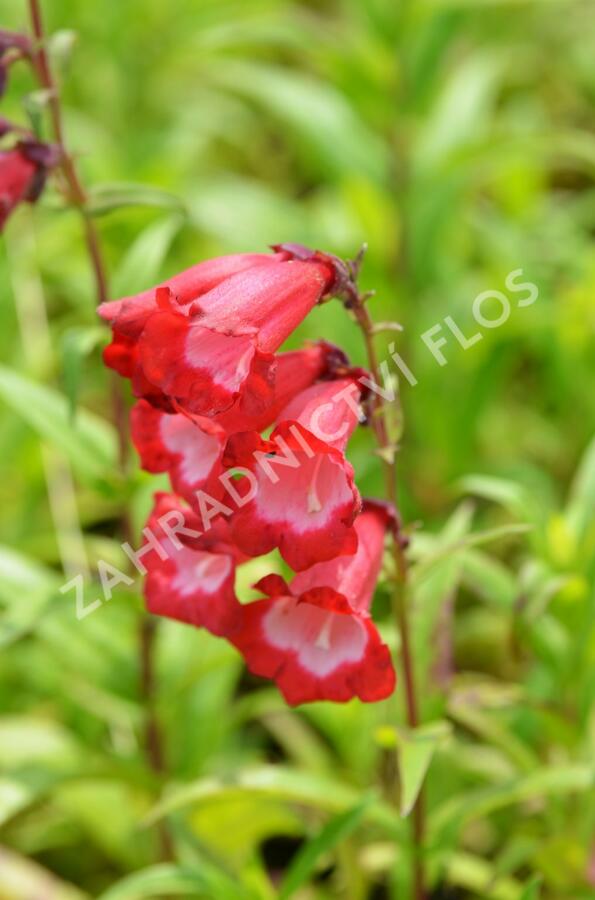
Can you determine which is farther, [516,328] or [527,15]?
[527,15]

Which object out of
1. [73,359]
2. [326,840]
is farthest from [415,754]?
[73,359]

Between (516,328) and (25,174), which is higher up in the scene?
(25,174)

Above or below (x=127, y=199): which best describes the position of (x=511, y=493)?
below

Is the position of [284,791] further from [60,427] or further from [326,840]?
[60,427]

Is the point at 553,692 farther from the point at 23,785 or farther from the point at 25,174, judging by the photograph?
the point at 25,174

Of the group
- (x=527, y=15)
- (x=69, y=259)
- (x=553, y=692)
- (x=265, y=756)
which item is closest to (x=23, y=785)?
(x=265, y=756)

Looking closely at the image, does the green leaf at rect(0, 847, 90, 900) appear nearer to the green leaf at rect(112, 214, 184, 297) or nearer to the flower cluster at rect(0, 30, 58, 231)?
the green leaf at rect(112, 214, 184, 297)

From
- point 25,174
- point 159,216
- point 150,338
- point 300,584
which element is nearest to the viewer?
point 150,338
